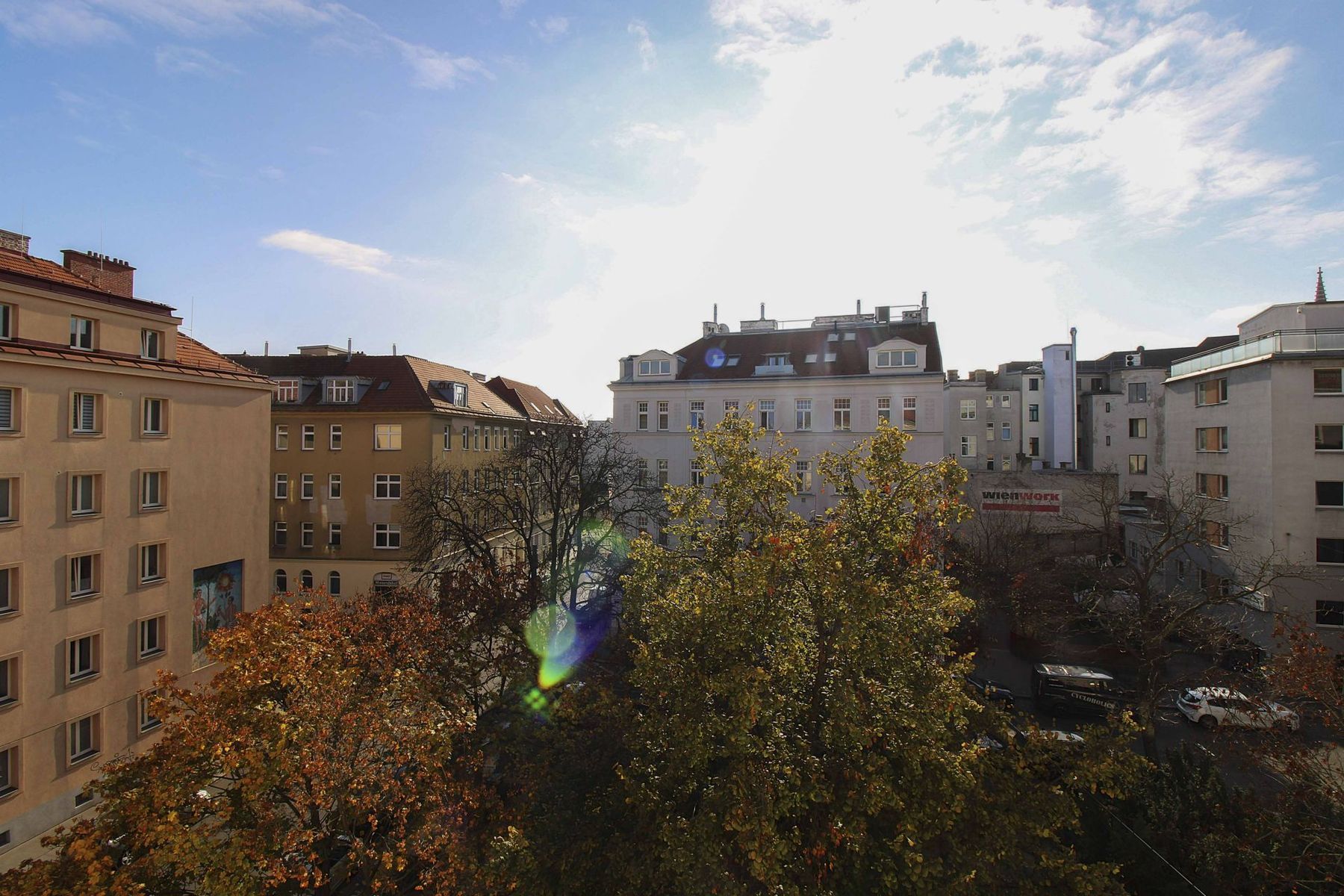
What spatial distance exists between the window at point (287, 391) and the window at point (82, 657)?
70.2ft

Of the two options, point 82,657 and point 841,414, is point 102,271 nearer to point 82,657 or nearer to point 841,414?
point 82,657

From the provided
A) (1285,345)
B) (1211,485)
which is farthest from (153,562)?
(1211,485)

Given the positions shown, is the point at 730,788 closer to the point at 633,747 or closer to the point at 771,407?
the point at 633,747

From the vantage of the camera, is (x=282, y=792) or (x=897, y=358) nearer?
(x=282, y=792)

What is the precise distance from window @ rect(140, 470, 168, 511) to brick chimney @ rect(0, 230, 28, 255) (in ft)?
26.5

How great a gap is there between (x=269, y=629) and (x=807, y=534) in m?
9.83

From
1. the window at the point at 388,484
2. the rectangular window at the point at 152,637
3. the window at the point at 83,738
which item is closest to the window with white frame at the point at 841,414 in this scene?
the window at the point at 388,484

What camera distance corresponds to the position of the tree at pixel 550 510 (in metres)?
29.1

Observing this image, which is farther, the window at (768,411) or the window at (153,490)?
the window at (768,411)

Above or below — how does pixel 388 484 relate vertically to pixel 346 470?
below

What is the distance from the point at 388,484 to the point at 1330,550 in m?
43.4

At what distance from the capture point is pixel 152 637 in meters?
21.5

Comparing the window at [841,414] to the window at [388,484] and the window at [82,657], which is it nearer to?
the window at [388,484]

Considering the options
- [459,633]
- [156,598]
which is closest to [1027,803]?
[459,633]
